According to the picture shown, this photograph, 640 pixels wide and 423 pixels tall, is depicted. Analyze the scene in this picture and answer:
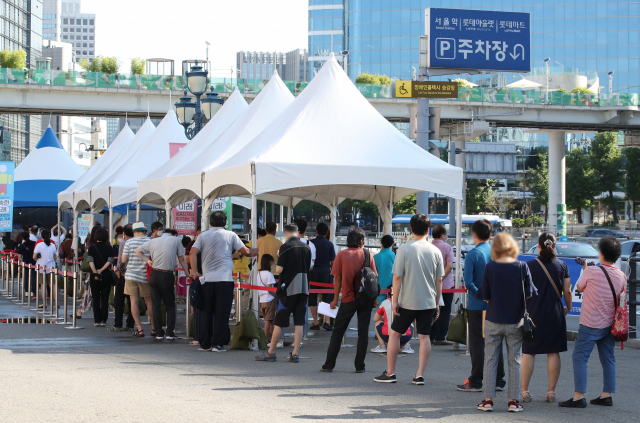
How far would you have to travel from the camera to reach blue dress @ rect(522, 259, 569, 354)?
7.03 m

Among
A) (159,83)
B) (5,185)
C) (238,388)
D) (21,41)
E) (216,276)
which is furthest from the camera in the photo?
(21,41)

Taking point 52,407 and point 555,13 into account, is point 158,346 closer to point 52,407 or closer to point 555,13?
point 52,407

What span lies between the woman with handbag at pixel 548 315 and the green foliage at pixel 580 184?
63.9 metres

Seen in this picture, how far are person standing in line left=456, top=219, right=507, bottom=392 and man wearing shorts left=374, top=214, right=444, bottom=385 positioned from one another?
480 millimetres

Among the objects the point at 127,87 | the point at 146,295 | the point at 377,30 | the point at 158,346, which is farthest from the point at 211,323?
the point at 377,30

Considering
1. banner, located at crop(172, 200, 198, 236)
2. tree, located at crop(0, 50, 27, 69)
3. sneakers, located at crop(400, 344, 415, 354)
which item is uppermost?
tree, located at crop(0, 50, 27, 69)

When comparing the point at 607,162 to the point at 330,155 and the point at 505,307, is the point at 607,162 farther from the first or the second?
the point at 505,307

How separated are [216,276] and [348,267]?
234 cm

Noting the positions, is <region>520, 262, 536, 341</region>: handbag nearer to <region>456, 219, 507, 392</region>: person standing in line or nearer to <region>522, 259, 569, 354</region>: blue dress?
<region>522, 259, 569, 354</region>: blue dress

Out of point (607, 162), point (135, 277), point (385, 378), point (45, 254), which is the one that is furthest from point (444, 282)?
point (607, 162)

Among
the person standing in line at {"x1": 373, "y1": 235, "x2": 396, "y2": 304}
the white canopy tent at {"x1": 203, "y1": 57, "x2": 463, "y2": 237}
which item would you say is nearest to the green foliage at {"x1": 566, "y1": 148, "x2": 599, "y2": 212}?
the white canopy tent at {"x1": 203, "y1": 57, "x2": 463, "y2": 237}

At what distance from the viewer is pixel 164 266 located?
1138 centimetres

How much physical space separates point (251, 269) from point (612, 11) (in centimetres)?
9449

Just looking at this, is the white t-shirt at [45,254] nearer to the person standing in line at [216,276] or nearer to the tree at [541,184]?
the person standing in line at [216,276]
